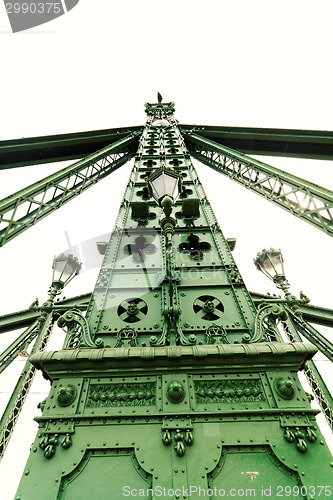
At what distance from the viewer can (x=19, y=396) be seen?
249 inches

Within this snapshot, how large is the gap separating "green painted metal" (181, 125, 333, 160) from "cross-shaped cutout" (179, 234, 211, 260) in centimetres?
784

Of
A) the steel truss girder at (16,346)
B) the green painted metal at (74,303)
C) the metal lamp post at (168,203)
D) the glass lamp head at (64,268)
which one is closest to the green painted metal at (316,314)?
the green painted metal at (74,303)

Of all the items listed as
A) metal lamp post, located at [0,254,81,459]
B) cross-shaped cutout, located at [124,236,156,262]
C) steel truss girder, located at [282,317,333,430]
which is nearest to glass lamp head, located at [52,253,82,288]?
metal lamp post, located at [0,254,81,459]

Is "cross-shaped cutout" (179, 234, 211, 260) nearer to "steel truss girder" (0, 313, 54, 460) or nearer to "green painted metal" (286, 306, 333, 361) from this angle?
"green painted metal" (286, 306, 333, 361)

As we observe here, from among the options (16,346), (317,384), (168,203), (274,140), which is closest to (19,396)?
(16,346)

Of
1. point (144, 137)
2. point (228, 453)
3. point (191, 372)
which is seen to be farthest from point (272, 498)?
point (144, 137)

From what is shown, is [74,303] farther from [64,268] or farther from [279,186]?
[279,186]

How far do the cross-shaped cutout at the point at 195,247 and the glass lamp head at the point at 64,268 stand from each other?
358 centimetres

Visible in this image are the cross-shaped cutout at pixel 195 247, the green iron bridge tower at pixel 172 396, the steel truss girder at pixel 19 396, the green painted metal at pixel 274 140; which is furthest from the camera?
the green painted metal at pixel 274 140

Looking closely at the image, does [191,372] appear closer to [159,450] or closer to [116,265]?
[159,450]

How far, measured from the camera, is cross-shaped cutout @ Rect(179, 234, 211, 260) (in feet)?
22.6

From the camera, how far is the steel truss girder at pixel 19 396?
6023 mm

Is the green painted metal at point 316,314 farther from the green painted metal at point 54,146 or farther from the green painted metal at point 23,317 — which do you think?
the green painted metal at point 54,146

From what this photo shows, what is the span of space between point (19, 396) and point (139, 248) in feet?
15.8
